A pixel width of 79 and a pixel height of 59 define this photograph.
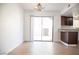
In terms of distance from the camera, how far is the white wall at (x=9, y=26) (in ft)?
5.76

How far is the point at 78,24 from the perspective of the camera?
72.2 inches

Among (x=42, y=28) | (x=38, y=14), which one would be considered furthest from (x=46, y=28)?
(x=38, y=14)

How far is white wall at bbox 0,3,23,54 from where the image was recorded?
5.76 ft

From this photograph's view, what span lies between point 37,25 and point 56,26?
0.94 ft

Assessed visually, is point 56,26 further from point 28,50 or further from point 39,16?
point 28,50

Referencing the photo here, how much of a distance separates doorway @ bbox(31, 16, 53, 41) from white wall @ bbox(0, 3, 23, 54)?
23cm

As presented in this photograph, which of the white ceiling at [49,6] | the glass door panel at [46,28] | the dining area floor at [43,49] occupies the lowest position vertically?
the dining area floor at [43,49]

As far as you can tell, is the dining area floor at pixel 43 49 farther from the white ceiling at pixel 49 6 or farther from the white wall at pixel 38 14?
the white ceiling at pixel 49 6

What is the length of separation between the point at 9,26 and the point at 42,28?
490mm

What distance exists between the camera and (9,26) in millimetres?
1812

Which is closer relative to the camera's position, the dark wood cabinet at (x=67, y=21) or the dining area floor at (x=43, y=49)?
the dining area floor at (x=43, y=49)

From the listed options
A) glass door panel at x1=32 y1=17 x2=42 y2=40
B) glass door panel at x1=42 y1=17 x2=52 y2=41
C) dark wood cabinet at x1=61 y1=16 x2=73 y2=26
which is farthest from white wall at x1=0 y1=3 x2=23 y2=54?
dark wood cabinet at x1=61 y1=16 x2=73 y2=26

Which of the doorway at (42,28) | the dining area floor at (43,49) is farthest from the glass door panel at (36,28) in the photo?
the dining area floor at (43,49)

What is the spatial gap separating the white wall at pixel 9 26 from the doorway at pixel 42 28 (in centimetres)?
23
